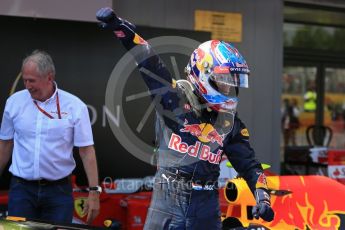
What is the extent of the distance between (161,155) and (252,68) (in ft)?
15.8

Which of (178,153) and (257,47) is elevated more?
(257,47)

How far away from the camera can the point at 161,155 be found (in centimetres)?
276

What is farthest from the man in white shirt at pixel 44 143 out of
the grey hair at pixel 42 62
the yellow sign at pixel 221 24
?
the yellow sign at pixel 221 24

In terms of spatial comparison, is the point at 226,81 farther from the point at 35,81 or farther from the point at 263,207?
the point at 35,81

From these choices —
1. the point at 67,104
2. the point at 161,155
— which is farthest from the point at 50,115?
the point at 161,155

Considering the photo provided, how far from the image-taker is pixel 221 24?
709 cm

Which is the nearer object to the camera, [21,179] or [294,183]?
[21,179]

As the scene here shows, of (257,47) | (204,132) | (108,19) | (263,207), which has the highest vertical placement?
(257,47)

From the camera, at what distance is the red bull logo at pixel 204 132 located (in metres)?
2.71

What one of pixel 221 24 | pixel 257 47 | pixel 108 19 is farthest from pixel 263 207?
pixel 257 47

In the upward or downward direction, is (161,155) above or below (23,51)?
below

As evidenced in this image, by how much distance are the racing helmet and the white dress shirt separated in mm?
1015

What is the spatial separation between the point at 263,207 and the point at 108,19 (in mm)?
1159

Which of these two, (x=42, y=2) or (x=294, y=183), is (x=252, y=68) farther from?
(x=294, y=183)
